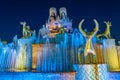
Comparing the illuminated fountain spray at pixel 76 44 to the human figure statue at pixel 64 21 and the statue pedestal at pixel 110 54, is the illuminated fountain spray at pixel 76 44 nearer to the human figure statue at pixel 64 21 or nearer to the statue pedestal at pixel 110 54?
the statue pedestal at pixel 110 54

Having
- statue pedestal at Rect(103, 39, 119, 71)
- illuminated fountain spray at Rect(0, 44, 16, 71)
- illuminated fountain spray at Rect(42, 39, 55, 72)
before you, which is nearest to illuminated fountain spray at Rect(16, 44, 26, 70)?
illuminated fountain spray at Rect(0, 44, 16, 71)

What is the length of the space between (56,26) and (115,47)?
6.60m

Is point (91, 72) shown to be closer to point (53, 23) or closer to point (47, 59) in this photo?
point (47, 59)

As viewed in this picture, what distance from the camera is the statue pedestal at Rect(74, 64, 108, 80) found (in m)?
8.06

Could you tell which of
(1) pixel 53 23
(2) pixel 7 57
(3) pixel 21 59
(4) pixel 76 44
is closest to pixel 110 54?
(4) pixel 76 44

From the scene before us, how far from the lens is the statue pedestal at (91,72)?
8062mm

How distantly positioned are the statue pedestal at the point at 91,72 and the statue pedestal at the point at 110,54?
14.9ft

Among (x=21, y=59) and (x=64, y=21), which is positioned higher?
(x=64, y=21)

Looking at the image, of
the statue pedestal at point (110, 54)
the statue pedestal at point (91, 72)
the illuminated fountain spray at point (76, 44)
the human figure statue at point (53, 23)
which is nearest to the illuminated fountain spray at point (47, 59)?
the illuminated fountain spray at point (76, 44)

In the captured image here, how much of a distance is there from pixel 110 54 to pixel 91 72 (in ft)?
16.7

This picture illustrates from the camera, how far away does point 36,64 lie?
1276 cm

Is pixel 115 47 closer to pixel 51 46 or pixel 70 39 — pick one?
pixel 70 39

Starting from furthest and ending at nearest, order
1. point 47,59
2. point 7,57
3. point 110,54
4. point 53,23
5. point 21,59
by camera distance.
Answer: point 53,23, point 7,57, point 21,59, point 110,54, point 47,59

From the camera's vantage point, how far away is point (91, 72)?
8133 millimetres
